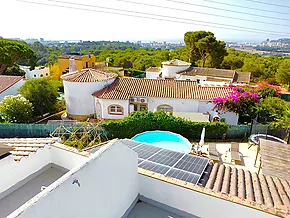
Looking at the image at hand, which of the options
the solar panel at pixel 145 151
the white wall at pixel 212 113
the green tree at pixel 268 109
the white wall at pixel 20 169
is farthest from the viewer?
the white wall at pixel 212 113

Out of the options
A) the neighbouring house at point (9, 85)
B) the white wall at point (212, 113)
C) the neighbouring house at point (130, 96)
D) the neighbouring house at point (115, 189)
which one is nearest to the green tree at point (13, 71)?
the neighbouring house at point (9, 85)

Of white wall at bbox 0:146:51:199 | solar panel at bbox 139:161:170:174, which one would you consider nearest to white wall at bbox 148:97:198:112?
solar panel at bbox 139:161:170:174

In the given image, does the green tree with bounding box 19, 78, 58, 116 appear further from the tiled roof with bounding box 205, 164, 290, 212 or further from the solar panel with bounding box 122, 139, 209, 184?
the tiled roof with bounding box 205, 164, 290, 212

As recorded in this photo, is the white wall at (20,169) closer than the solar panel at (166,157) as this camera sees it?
Yes

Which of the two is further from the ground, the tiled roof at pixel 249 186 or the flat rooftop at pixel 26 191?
the flat rooftop at pixel 26 191

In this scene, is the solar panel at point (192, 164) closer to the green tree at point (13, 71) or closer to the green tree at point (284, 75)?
the green tree at point (284, 75)

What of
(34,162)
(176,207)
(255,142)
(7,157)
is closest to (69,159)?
(34,162)

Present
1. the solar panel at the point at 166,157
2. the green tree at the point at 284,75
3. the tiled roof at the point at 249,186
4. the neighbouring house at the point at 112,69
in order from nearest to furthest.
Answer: the tiled roof at the point at 249,186, the solar panel at the point at 166,157, the green tree at the point at 284,75, the neighbouring house at the point at 112,69

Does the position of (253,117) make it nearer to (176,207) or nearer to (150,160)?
(150,160)
